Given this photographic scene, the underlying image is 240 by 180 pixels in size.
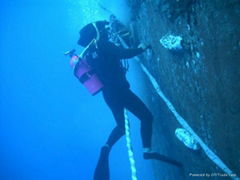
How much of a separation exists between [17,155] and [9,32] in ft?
50.9

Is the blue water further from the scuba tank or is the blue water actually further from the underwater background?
the scuba tank

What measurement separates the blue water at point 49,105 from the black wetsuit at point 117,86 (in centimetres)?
1846

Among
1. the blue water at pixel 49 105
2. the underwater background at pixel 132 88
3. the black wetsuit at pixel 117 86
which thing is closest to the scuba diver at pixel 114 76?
the black wetsuit at pixel 117 86

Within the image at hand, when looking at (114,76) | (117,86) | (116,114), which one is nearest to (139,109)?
(116,114)

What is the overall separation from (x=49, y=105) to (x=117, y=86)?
999 inches

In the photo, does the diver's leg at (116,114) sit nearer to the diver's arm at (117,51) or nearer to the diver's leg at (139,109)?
the diver's leg at (139,109)

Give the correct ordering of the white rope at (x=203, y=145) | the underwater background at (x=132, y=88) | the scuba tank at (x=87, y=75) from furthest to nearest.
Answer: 1. the scuba tank at (x=87, y=75)
2. the white rope at (x=203, y=145)
3. the underwater background at (x=132, y=88)

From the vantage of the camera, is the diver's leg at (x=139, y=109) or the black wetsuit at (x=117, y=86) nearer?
the black wetsuit at (x=117, y=86)

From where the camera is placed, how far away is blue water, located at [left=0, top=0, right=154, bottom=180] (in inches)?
944

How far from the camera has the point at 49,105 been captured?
28016mm

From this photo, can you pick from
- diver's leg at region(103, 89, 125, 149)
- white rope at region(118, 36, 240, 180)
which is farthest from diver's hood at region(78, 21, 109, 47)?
white rope at region(118, 36, 240, 180)

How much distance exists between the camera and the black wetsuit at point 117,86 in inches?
150

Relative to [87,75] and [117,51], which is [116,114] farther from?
[117,51]

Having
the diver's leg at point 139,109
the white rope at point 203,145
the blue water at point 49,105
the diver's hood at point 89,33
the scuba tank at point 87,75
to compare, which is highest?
the blue water at point 49,105
